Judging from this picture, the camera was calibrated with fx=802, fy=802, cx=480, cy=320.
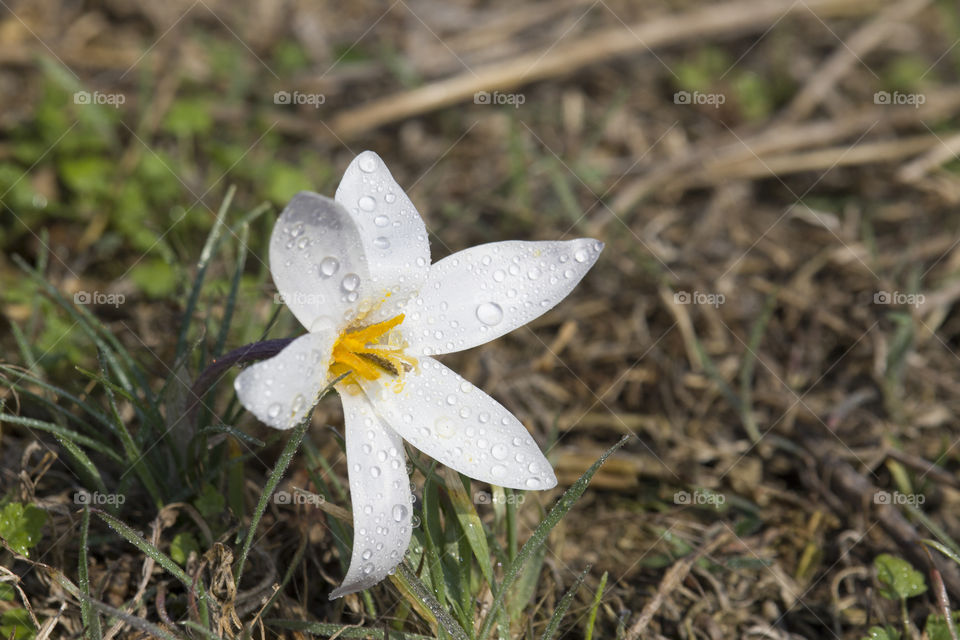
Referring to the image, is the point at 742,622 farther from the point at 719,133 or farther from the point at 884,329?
the point at 719,133

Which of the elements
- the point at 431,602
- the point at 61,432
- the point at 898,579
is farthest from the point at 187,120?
the point at 898,579

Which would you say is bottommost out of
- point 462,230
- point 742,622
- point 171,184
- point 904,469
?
point 742,622

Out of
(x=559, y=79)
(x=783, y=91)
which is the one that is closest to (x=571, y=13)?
(x=559, y=79)

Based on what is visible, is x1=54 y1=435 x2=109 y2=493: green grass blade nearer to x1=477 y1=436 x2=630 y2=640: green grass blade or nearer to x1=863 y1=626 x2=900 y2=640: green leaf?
x1=477 y1=436 x2=630 y2=640: green grass blade

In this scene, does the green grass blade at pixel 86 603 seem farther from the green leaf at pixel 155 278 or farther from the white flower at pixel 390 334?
the green leaf at pixel 155 278

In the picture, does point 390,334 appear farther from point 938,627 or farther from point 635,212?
point 635,212

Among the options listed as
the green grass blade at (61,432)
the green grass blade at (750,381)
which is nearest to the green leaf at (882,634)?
the green grass blade at (750,381)
